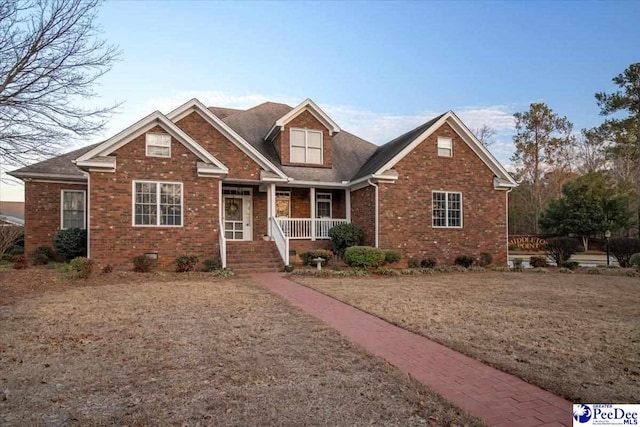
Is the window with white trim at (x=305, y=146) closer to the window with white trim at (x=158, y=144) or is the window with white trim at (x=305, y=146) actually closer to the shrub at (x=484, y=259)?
the window with white trim at (x=158, y=144)

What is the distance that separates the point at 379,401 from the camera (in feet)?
13.0

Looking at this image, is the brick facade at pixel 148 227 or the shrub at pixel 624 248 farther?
the shrub at pixel 624 248

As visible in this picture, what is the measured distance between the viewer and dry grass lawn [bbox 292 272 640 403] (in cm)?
472

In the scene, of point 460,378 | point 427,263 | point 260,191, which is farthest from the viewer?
→ point 260,191

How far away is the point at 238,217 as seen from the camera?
62.1 ft

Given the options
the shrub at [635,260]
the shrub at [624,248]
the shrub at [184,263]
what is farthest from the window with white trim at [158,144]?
the shrub at [624,248]

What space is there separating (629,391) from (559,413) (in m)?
1.15

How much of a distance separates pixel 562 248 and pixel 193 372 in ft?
64.9

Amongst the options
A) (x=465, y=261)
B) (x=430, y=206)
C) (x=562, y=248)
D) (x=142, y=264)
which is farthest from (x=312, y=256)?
(x=562, y=248)

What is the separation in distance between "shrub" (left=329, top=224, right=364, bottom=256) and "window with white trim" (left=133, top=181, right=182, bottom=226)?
21.2 ft

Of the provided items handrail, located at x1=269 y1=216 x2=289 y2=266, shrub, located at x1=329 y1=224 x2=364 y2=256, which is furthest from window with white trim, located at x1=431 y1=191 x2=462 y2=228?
handrail, located at x1=269 y1=216 x2=289 y2=266

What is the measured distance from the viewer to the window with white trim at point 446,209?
720 inches

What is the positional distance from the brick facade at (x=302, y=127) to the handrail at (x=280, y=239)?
3510mm

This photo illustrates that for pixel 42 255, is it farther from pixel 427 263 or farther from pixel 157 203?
→ pixel 427 263
